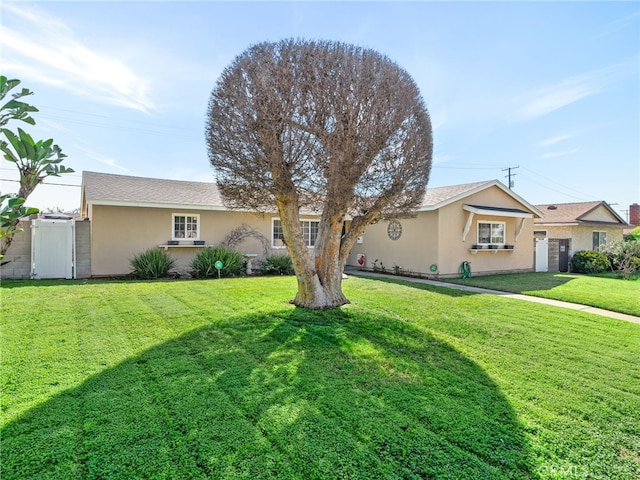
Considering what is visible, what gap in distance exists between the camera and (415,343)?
5.55m

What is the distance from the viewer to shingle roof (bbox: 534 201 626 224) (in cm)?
2020

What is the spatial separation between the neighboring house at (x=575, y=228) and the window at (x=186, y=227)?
54.5 feet

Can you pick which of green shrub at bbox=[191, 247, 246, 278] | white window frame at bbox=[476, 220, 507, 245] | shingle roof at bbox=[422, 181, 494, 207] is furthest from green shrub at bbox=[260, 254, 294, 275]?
white window frame at bbox=[476, 220, 507, 245]

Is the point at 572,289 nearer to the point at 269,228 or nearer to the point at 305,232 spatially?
the point at 305,232

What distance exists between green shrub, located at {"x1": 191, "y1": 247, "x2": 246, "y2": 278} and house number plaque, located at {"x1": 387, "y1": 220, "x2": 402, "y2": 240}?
22.1ft

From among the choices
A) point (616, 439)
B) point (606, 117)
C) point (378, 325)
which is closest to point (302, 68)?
point (378, 325)

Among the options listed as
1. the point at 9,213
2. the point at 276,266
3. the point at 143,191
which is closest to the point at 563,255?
the point at 276,266

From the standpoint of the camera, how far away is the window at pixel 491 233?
1526 cm

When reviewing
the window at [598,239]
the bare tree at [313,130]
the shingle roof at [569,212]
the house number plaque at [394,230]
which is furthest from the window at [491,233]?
the window at [598,239]

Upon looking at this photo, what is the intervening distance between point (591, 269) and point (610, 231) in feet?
22.0

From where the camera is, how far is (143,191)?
1338 centimetres

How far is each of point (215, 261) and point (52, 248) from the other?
17.1 ft

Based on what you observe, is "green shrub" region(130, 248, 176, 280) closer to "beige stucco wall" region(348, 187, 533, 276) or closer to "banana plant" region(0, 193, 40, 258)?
"beige stucco wall" region(348, 187, 533, 276)

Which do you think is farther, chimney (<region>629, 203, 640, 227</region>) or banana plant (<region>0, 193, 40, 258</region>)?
chimney (<region>629, 203, 640, 227</region>)
